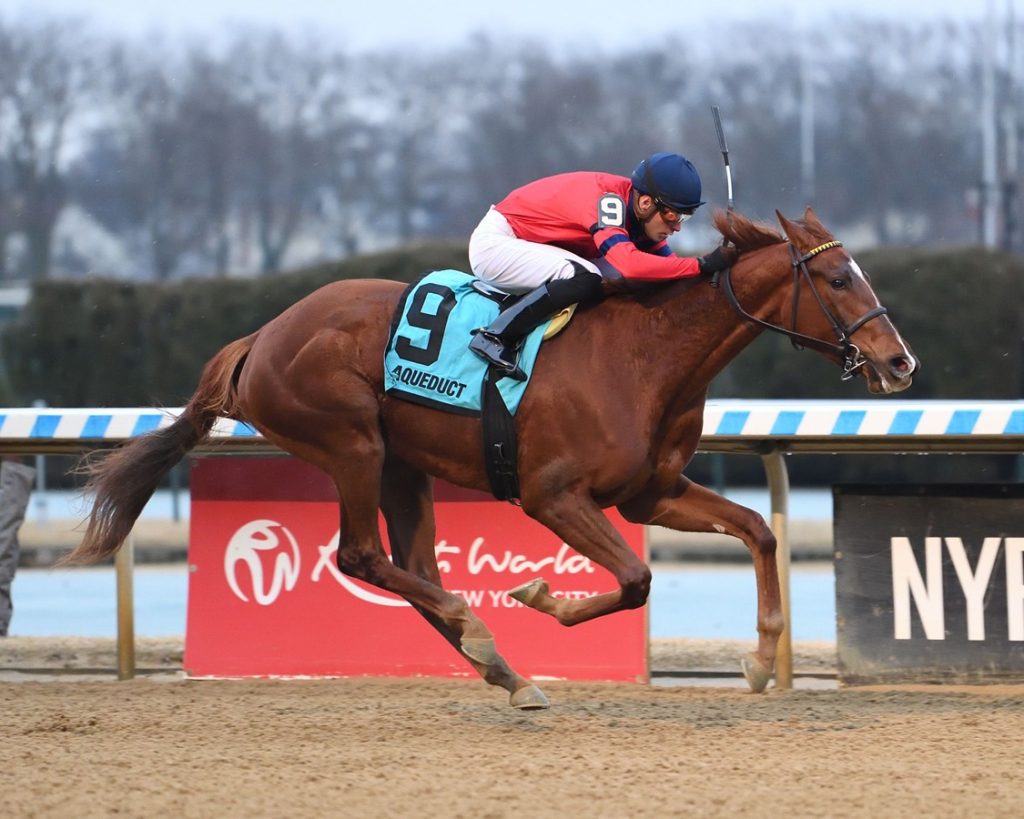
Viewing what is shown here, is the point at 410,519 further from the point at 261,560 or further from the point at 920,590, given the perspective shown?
the point at 920,590

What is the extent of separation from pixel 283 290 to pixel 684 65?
20.7 m

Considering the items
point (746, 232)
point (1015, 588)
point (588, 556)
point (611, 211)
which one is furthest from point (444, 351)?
point (1015, 588)

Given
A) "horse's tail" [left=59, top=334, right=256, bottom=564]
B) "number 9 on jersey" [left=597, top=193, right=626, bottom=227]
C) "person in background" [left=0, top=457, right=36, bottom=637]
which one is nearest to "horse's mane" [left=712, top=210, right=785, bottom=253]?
"number 9 on jersey" [left=597, top=193, right=626, bottom=227]

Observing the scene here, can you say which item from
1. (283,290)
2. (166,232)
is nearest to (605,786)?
(283,290)

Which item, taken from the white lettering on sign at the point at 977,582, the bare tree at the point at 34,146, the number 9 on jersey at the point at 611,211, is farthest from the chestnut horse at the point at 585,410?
the bare tree at the point at 34,146

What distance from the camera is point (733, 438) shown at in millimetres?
6234

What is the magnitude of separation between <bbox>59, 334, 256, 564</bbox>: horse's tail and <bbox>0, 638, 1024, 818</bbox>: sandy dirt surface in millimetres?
631

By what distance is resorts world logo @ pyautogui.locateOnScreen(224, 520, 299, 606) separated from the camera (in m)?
6.66

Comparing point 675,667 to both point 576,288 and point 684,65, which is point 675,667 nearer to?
point 576,288

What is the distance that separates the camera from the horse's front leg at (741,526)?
5.36 metres

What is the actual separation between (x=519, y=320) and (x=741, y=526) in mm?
1076

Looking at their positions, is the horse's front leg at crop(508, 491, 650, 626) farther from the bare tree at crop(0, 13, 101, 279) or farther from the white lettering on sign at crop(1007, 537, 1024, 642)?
the bare tree at crop(0, 13, 101, 279)

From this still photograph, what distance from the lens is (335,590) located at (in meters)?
6.64

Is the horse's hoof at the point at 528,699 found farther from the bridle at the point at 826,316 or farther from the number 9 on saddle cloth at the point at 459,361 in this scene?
the bridle at the point at 826,316
